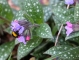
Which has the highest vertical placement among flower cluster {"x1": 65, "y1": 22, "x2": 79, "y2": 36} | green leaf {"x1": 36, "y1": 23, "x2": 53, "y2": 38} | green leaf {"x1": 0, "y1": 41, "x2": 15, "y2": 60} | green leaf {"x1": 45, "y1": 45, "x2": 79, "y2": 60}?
flower cluster {"x1": 65, "y1": 22, "x2": 79, "y2": 36}

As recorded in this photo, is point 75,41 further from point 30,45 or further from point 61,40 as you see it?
point 30,45

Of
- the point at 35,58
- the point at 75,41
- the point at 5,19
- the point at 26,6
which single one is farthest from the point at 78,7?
the point at 5,19

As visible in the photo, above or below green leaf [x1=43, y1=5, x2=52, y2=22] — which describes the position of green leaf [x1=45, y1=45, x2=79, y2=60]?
below

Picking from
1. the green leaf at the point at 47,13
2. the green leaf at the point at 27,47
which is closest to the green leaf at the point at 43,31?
the green leaf at the point at 27,47

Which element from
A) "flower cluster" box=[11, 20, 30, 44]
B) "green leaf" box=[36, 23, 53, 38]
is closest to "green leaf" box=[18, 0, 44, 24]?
"green leaf" box=[36, 23, 53, 38]

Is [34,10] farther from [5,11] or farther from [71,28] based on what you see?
[71,28]

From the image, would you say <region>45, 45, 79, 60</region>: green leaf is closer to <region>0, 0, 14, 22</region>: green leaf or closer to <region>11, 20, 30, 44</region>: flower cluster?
<region>11, 20, 30, 44</region>: flower cluster

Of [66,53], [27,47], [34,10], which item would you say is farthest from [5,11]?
[66,53]

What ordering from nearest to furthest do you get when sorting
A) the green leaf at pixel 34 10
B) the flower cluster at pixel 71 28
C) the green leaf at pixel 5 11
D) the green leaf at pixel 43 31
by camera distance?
the flower cluster at pixel 71 28
the green leaf at pixel 43 31
the green leaf at pixel 34 10
the green leaf at pixel 5 11

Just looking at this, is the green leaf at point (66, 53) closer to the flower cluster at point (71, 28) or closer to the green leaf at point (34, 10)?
the flower cluster at point (71, 28)
